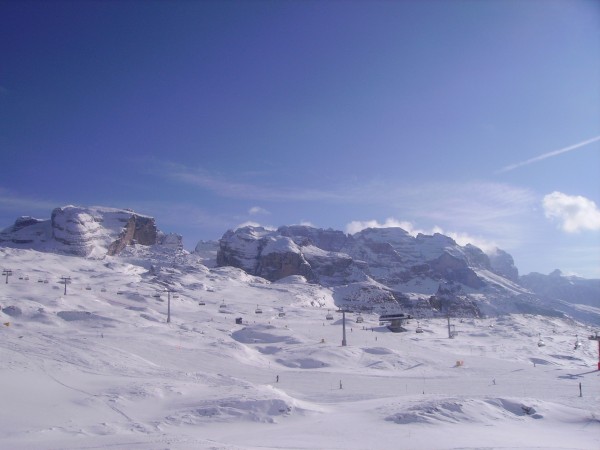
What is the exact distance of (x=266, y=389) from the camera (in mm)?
28438

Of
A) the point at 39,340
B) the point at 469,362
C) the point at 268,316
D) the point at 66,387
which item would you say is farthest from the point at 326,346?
the point at 268,316

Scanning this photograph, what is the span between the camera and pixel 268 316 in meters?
92.9

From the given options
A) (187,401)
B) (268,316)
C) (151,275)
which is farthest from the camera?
(151,275)

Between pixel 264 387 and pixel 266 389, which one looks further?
pixel 264 387

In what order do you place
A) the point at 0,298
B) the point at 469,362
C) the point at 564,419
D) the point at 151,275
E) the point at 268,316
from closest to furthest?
the point at 564,419, the point at 469,362, the point at 0,298, the point at 268,316, the point at 151,275

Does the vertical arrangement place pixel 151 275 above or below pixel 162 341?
above

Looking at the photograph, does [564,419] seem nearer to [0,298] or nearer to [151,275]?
[0,298]

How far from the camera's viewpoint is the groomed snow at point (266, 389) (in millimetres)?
20078

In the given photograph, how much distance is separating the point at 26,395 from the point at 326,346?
110ft

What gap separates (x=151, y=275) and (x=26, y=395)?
11834cm

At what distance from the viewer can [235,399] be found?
25.2 metres

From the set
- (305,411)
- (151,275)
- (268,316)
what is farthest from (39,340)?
(151,275)

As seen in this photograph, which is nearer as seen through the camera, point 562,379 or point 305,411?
point 305,411

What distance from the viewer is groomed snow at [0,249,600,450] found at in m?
20.1
